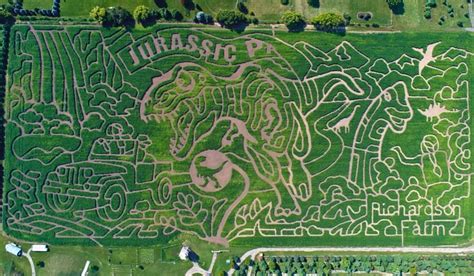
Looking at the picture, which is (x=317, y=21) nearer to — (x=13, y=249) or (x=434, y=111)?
(x=434, y=111)

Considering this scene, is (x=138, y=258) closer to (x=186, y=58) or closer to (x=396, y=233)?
(x=186, y=58)

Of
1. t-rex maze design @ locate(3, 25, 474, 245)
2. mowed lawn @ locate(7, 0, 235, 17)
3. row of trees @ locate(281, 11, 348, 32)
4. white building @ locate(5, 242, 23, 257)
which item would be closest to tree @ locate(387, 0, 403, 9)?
t-rex maze design @ locate(3, 25, 474, 245)

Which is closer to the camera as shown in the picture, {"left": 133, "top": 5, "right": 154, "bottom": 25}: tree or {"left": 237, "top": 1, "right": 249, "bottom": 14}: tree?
{"left": 133, "top": 5, "right": 154, "bottom": 25}: tree

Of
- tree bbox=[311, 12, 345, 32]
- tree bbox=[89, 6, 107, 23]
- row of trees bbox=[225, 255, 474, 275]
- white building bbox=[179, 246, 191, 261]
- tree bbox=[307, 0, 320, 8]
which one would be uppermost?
tree bbox=[89, 6, 107, 23]

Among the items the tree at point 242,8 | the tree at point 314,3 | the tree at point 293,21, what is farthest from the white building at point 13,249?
the tree at point 314,3

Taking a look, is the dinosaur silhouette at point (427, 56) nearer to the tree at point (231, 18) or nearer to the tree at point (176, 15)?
the tree at point (231, 18)

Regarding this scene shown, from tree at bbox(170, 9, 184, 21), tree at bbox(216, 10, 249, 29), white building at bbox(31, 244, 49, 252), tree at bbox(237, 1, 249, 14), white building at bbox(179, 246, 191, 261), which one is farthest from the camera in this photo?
tree at bbox(237, 1, 249, 14)

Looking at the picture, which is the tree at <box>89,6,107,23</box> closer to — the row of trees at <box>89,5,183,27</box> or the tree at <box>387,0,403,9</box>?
the row of trees at <box>89,5,183,27</box>

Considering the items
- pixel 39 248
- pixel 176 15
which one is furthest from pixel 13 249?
pixel 176 15
